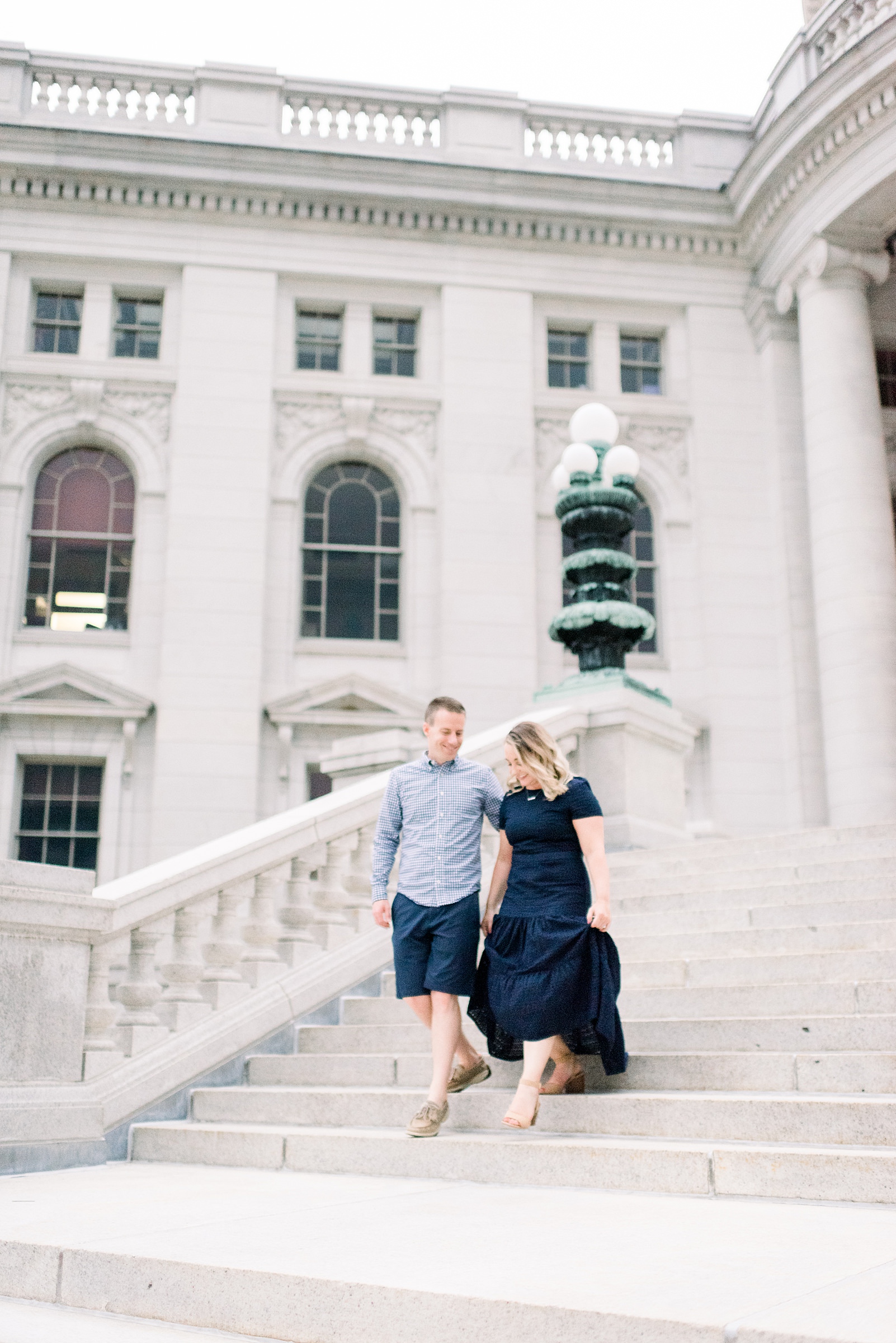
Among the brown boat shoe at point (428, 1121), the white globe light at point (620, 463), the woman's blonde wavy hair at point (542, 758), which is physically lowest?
the brown boat shoe at point (428, 1121)

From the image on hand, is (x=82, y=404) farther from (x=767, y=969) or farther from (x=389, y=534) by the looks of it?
(x=767, y=969)

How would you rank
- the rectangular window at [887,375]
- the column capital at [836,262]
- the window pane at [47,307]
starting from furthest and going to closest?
the rectangular window at [887,375] < the window pane at [47,307] < the column capital at [836,262]

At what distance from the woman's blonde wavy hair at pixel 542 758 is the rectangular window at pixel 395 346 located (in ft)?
58.7

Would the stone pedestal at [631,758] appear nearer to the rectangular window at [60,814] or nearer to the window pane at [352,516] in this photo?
the rectangular window at [60,814]

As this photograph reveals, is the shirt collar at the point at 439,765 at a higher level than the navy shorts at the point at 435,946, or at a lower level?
higher

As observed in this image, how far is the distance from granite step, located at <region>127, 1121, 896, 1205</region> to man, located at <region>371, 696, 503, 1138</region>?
0.26 meters

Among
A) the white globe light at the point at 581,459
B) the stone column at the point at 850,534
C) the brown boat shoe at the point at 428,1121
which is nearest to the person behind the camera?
the brown boat shoe at the point at 428,1121

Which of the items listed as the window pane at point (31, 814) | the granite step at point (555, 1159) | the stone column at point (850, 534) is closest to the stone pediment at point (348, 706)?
the window pane at point (31, 814)

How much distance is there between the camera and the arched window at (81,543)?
2091cm

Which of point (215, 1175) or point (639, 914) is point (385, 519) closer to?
point (639, 914)

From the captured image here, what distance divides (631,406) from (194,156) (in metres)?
8.45

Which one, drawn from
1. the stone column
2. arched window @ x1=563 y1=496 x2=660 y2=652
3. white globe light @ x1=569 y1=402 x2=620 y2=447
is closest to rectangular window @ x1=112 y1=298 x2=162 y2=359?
arched window @ x1=563 y1=496 x2=660 y2=652

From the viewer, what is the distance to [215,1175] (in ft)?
17.8

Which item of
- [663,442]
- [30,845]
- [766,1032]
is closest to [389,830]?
[766,1032]
